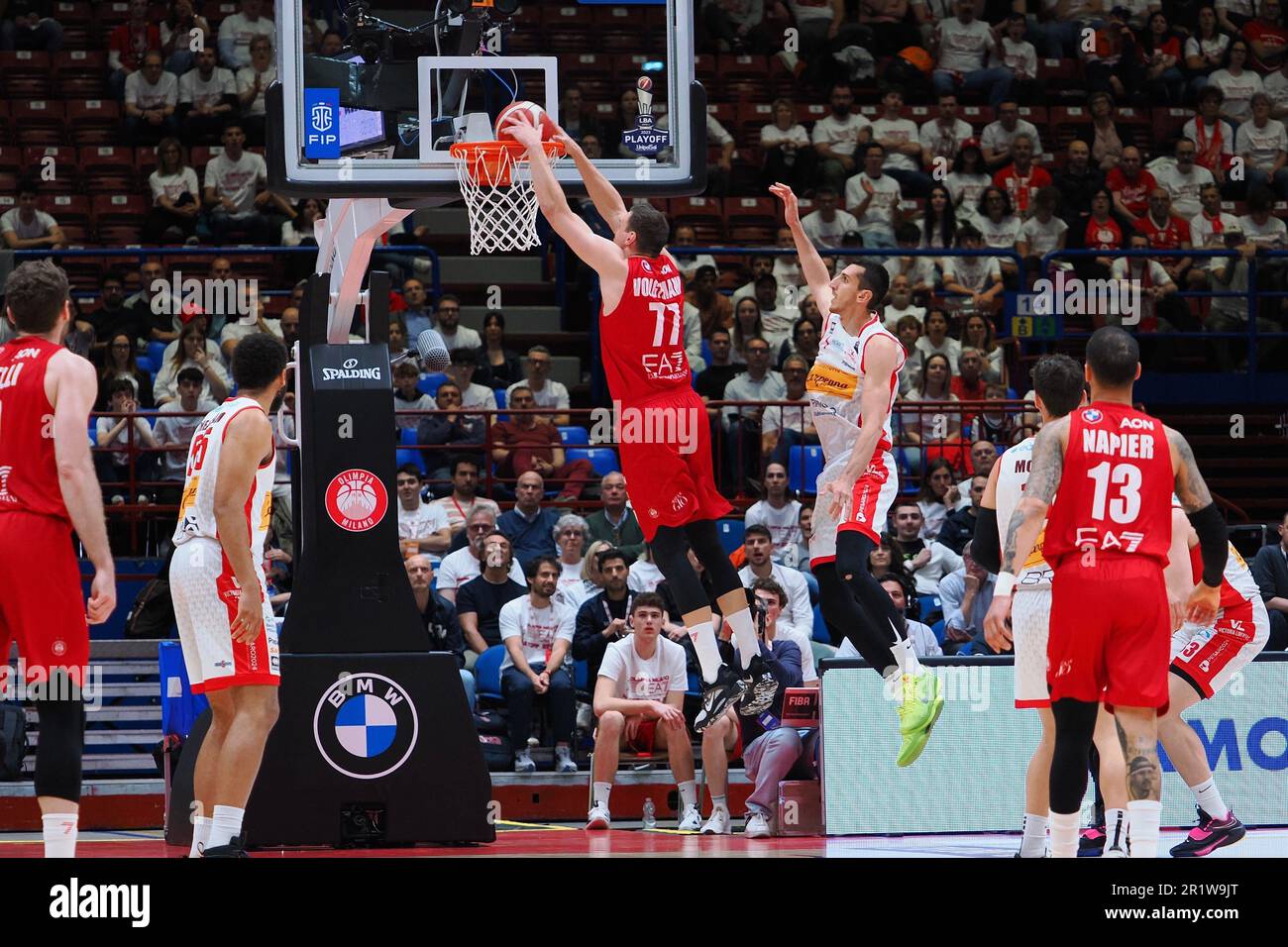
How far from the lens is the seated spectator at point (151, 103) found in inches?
683

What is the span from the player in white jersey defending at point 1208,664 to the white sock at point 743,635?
6.39ft

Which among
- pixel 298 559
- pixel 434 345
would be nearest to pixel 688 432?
pixel 434 345

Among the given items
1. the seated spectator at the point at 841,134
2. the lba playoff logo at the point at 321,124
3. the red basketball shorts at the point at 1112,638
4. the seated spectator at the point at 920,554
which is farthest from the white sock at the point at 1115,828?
the seated spectator at the point at 841,134

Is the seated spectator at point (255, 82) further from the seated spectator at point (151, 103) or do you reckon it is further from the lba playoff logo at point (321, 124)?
the lba playoff logo at point (321, 124)

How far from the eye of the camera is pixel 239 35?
1773cm

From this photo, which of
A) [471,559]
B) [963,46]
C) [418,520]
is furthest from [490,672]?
[963,46]

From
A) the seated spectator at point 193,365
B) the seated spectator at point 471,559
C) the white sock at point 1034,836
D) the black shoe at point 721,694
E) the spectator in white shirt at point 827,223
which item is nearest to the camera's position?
the white sock at point 1034,836

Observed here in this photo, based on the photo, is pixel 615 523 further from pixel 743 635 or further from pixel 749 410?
pixel 743 635

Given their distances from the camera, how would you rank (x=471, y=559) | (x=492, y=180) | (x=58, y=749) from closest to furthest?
(x=58, y=749) → (x=492, y=180) → (x=471, y=559)

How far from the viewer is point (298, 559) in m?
9.96

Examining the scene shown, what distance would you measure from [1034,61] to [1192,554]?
37.2ft

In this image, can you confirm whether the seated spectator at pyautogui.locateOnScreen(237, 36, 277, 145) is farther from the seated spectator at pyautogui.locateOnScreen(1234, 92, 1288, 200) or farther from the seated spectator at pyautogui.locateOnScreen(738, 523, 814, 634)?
the seated spectator at pyautogui.locateOnScreen(1234, 92, 1288, 200)

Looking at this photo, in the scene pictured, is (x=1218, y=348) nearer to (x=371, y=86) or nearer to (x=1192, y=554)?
(x=1192, y=554)

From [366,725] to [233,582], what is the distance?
211 centimetres
